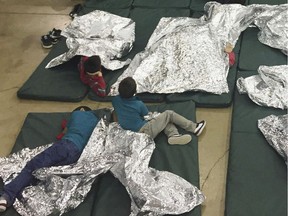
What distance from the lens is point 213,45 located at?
358 cm

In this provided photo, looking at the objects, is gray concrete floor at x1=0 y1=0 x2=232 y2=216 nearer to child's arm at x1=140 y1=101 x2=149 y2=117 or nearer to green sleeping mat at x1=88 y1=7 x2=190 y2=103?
green sleeping mat at x1=88 y1=7 x2=190 y2=103

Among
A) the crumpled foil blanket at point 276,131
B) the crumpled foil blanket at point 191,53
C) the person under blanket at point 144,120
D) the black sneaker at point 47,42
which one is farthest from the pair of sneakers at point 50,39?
the crumpled foil blanket at point 276,131

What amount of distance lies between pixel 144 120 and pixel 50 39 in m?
1.72

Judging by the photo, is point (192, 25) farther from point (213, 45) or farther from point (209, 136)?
point (209, 136)

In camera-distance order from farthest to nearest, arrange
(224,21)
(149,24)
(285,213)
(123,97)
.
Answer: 1. (149,24)
2. (224,21)
3. (123,97)
4. (285,213)

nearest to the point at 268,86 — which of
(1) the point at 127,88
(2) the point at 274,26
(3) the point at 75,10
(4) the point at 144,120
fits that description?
(2) the point at 274,26

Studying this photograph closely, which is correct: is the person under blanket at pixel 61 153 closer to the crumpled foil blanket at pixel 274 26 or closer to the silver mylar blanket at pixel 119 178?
the silver mylar blanket at pixel 119 178

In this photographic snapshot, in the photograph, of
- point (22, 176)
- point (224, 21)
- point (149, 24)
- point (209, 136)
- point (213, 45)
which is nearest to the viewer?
point (22, 176)

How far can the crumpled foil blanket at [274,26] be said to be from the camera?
3.61 meters

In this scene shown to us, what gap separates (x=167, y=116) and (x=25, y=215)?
1121mm

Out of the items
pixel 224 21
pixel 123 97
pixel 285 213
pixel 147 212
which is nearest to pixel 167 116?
pixel 123 97

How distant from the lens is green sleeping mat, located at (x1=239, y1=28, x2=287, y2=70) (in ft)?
11.5

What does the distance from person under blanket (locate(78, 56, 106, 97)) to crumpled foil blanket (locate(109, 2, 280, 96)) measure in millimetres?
106

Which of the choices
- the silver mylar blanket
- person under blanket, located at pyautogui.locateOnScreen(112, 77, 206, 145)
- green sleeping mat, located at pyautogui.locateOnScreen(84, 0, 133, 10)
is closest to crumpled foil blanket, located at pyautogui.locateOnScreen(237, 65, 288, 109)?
person under blanket, located at pyautogui.locateOnScreen(112, 77, 206, 145)
